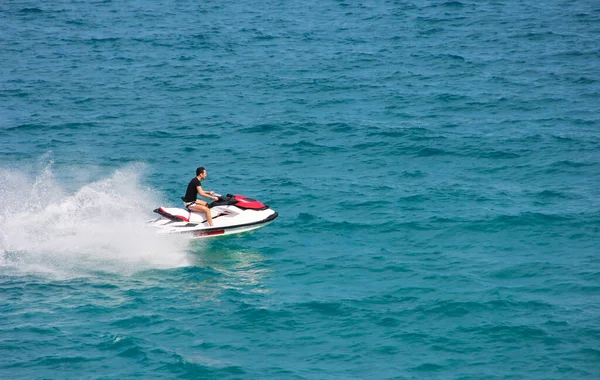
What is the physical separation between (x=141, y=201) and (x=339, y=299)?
29.1 ft

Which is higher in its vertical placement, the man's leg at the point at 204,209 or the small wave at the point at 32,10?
the small wave at the point at 32,10

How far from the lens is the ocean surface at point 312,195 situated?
1962cm

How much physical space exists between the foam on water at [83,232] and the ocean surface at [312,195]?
0.08m

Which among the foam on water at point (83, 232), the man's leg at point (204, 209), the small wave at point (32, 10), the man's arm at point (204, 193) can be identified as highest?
the small wave at point (32, 10)

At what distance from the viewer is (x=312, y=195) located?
2858 cm

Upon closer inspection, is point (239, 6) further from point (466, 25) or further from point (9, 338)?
point (9, 338)

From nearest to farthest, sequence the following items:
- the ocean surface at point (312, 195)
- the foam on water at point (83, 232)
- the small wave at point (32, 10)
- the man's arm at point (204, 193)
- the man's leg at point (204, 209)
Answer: the ocean surface at point (312, 195) < the foam on water at point (83, 232) < the man's arm at point (204, 193) < the man's leg at point (204, 209) < the small wave at point (32, 10)

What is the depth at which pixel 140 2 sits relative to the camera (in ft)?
191

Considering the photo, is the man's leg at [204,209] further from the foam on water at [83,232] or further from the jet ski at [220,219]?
the foam on water at [83,232]

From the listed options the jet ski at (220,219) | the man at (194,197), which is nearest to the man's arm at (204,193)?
the man at (194,197)

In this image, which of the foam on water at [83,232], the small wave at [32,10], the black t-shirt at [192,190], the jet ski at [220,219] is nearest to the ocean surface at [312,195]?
the foam on water at [83,232]

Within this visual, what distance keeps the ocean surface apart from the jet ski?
63 cm

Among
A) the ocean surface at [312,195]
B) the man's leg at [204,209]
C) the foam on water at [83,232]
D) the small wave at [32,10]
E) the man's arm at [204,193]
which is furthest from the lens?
the small wave at [32,10]

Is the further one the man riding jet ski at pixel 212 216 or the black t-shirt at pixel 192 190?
the man riding jet ski at pixel 212 216
